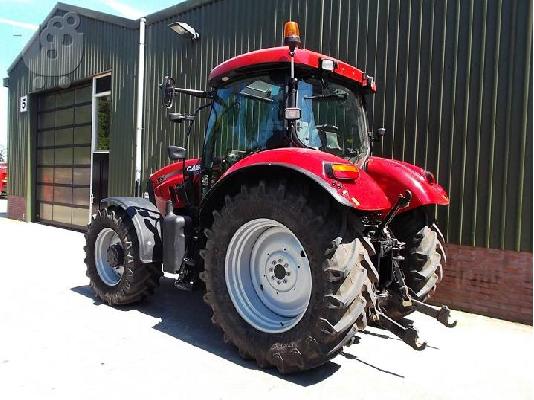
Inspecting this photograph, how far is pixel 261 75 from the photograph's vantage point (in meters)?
3.87

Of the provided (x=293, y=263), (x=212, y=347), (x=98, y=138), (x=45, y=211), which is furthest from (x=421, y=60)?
(x=45, y=211)

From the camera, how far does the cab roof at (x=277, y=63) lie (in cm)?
364

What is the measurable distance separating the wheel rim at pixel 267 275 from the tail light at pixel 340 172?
568 mm

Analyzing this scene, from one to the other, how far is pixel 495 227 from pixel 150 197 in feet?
12.8

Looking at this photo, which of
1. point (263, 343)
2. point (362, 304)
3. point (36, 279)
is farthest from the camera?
point (36, 279)

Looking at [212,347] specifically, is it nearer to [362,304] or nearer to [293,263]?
[293,263]

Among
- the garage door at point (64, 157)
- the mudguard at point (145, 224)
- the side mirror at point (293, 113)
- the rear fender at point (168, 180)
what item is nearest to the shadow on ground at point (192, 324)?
the mudguard at point (145, 224)

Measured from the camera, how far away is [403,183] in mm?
3924

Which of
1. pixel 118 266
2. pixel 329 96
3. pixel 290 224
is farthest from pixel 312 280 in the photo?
pixel 118 266

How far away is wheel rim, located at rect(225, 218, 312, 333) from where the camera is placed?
3531 millimetres

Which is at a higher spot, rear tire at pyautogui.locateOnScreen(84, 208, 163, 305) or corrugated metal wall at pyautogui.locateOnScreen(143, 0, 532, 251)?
corrugated metal wall at pyautogui.locateOnScreen(143, 0, 532, 251)

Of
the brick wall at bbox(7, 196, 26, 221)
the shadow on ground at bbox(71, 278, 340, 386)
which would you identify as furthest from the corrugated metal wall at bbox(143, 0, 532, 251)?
the brick wall at bbox(7, 196, 26, 221)

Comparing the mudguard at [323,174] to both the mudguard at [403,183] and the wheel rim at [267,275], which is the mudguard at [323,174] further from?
Answer: the mudguard at [403,183]

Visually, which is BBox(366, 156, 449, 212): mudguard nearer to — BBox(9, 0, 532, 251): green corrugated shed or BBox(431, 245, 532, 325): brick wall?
BBox(9, 0, 532, 251): green corrugated shed
